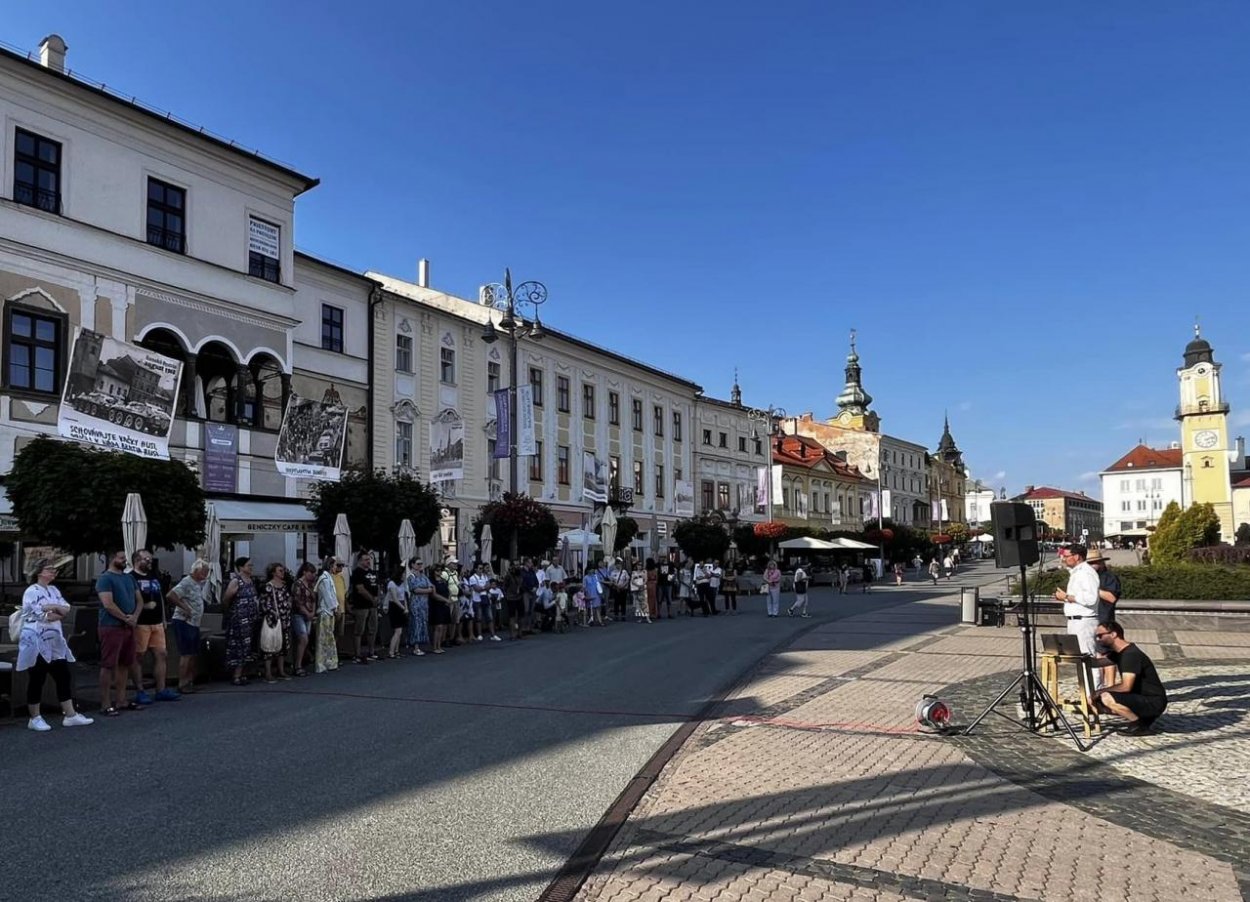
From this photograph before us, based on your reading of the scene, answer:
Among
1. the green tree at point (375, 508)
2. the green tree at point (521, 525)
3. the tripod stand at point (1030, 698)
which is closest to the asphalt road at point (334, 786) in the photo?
the tripod stand at point (1030, 698)

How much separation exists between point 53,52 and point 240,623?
2033 cm

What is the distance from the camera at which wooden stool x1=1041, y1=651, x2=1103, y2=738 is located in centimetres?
925

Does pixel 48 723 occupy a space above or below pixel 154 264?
below

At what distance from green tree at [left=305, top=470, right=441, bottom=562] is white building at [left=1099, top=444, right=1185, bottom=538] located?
131 meters

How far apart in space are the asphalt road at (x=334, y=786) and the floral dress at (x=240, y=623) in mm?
494

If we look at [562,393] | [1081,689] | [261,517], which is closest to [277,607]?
[1081,689]

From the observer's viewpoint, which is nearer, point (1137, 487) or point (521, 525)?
point (521, 525)

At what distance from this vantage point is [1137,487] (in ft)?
449

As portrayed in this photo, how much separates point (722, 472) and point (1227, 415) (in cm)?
5659

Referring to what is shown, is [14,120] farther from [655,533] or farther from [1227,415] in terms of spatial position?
[1227,415]

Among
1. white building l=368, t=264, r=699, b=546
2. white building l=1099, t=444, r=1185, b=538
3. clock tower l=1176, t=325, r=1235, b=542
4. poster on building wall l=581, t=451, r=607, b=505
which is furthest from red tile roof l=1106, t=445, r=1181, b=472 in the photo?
poster on building wall l=581, t=451, r=607, b=505

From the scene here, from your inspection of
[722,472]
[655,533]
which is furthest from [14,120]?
[722,472]

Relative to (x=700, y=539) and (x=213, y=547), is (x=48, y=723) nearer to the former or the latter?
(x=213, y=547)

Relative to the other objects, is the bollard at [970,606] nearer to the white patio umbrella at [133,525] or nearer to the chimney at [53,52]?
the white patio umbrella at [133,525]
